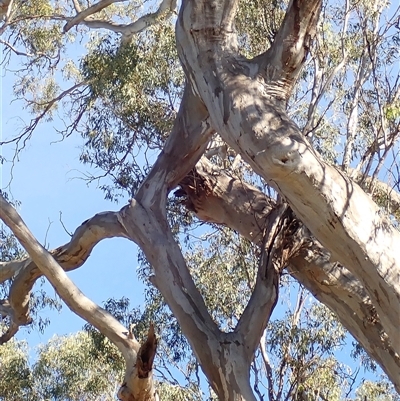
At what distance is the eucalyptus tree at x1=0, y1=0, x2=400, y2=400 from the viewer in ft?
11.3

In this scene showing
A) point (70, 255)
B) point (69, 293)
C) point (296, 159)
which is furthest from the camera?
point (70, 255)

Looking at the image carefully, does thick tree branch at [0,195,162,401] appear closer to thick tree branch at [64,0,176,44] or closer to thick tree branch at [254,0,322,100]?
thick tree branch at [254,0,322,100]

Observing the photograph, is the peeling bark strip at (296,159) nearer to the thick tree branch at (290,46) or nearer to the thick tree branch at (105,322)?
the thick tree branch at (290,46)

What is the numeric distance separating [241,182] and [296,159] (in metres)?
1.92

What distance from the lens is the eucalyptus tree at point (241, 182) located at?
344 centimetres

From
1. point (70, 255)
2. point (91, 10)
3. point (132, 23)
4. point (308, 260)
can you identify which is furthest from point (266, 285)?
point (132, 23)

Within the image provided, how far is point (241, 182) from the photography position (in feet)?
17.4

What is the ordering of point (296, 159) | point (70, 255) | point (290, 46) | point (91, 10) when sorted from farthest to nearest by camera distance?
point (91, 10)
point (70, 255)
point (290, 46)
point (296, 159)

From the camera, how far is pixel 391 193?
19.5 feet

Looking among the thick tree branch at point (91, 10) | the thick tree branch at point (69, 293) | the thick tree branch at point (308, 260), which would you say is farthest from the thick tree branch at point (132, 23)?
the thick tree branch at point (69, 293)

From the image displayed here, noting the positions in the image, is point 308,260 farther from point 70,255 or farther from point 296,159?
point 70,255

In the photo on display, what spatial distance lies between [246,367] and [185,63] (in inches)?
66.9

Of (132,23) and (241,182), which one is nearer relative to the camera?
(241,182)

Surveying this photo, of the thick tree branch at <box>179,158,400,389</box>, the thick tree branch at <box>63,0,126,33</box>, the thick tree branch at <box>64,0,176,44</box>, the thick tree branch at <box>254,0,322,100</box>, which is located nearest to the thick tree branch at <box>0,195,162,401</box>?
the thick tree branch at <box>179,158,400,389</box>
